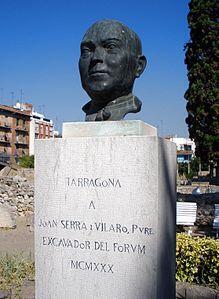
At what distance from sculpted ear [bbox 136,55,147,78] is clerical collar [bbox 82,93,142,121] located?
251mm

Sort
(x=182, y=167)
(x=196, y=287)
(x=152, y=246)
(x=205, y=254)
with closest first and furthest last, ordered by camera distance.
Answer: (x=152, y=246) → (x=196, y=287) → (x=205, y=254) → (x=182, y=167)

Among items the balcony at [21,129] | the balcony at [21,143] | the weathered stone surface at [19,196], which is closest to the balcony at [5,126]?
the balcony at [21,129]

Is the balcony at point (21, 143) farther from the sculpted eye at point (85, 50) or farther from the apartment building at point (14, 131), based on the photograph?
the sculpted eye at point (85, 50)

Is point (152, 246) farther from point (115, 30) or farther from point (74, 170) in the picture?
point (115, 30)

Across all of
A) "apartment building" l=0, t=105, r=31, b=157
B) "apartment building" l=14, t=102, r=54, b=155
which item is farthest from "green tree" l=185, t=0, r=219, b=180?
"apartment building" l=14, t=102, r=54, b=155

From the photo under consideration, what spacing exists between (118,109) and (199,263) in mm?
3168

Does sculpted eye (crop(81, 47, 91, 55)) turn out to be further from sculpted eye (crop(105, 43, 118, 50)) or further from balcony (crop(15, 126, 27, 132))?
balcony (crop(15, 126, 27, 132))

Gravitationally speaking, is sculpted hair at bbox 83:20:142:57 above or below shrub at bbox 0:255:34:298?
above

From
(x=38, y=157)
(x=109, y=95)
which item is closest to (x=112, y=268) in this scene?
(x=38, y=157)

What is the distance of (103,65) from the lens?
357 centimetres

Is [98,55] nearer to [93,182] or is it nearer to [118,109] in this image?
[118,109]

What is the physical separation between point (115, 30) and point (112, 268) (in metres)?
2.17

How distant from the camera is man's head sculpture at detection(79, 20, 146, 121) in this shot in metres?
3.56

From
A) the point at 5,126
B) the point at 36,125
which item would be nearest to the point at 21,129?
the point at 5,126
